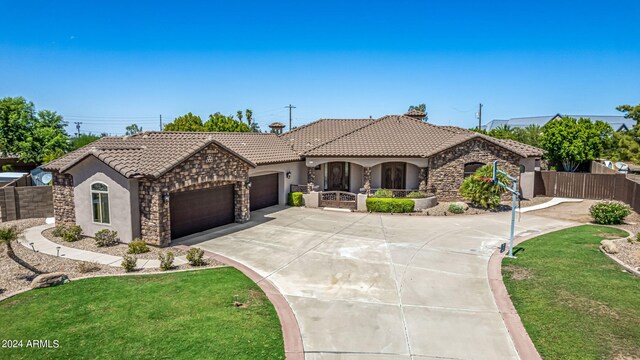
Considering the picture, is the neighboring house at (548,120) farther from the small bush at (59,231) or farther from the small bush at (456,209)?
the small bush at (59,231)

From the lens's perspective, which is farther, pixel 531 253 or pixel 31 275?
pixel 531 253

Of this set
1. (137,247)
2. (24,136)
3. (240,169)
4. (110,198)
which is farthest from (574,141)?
(24,136)

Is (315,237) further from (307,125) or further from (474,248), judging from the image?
(307,125)

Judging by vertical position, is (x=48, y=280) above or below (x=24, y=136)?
below

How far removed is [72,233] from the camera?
15.2 m

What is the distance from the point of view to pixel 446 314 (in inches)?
372

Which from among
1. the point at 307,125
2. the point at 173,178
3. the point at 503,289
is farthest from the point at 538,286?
the point at 307,125

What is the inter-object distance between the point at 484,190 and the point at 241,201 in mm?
14094

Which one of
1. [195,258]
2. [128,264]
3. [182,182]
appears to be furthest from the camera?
[182,182]

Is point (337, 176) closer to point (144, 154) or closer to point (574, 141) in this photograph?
point (144, 154)

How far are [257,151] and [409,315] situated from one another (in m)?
16.3

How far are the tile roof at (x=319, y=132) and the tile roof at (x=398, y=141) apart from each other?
1.47 m

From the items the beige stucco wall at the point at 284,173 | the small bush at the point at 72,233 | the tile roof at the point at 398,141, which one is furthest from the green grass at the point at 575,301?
the small bush at the point at 72,233

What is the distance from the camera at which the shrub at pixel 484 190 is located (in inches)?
879
